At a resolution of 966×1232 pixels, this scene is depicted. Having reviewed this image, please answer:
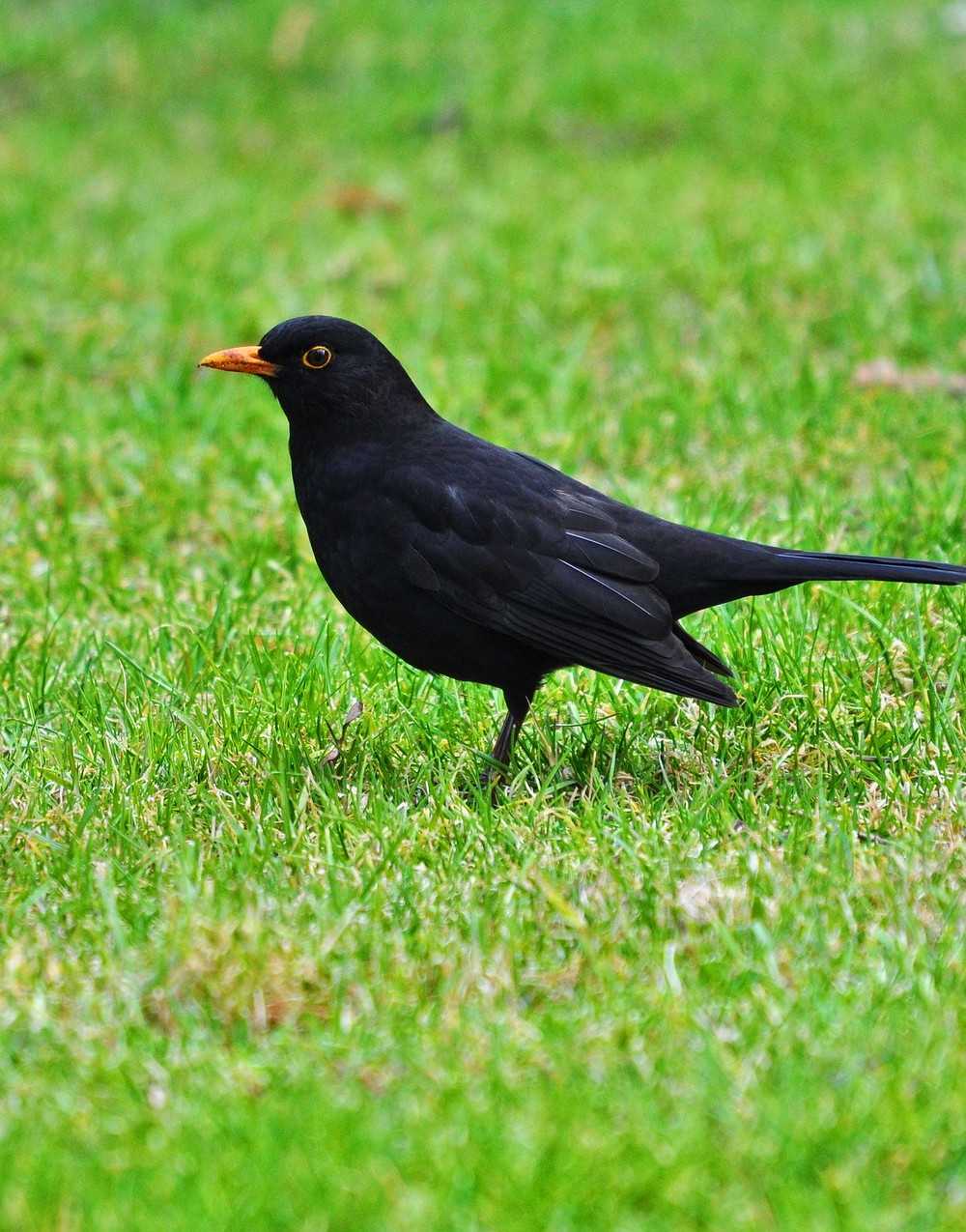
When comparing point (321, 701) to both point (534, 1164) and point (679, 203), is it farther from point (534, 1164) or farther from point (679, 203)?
point (679, 203)

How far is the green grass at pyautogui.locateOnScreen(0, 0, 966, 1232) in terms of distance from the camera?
258 centimetres

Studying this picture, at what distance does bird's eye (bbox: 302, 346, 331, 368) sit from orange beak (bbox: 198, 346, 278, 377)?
0.28 feet

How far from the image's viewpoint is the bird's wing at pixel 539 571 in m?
3.97

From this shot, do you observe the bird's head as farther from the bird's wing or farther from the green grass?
the green grass

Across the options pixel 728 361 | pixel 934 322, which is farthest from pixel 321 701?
pixel 934 322

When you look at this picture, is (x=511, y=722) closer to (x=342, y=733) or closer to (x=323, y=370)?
(x=342, y=733)

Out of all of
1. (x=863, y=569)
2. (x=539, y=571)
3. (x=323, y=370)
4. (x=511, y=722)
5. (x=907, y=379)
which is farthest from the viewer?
(x=907, y=379)

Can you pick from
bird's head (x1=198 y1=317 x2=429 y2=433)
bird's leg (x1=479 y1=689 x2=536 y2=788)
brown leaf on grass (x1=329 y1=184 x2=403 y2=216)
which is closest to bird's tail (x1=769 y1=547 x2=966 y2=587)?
bird's leg (x1=479 y1=689 x2=536 y2=788)

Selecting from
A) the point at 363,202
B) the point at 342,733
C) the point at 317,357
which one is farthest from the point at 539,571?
the point at 363,202

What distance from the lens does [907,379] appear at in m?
6.87

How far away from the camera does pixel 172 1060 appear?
283 cm

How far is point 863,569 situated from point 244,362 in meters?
1.63

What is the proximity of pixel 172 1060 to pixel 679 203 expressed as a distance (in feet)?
Answer: 24.5

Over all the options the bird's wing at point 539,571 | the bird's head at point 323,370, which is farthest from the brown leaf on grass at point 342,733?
the bird's head at point 323,370
